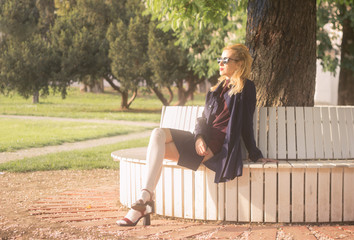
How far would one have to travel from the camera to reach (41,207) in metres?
5.84

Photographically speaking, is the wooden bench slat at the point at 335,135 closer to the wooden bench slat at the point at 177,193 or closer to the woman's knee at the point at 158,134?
the wooden bench slat at the point at 177,193

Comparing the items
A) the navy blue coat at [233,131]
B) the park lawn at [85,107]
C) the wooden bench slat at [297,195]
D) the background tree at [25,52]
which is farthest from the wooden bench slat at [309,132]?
the background tree at [25,52]

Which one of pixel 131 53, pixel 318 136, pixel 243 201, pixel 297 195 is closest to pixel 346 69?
pixel 318 136

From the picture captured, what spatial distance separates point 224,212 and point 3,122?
1665 centimetres

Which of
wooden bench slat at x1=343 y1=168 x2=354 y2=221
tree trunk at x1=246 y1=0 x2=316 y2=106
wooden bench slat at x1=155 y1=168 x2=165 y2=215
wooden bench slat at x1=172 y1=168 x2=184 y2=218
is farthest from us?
tree trunk at x1=246 y1=0 x2=316 y2=106

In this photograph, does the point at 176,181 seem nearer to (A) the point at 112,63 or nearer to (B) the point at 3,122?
(B) the point at 3,122

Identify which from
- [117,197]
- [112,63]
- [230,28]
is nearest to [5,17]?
[112,63]

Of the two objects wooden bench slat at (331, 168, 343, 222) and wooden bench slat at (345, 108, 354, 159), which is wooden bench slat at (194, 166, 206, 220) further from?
wooden bench slat at (345, 108, 354, 159)

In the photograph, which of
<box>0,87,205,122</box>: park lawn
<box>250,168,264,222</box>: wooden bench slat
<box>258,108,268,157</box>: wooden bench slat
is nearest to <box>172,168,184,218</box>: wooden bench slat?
<box>250,168,264,222</box>: wooden bench slat

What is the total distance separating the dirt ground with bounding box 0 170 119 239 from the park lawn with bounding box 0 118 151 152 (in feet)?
15.4

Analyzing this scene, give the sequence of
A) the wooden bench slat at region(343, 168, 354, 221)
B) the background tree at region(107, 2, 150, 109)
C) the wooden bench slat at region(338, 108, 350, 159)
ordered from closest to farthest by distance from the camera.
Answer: the wooden bench slat at region(343, 168, 354, 221) → the wooden bench slat at region(338, 108, 350, 159) → the background tree at region(107, 2, 150, 109)

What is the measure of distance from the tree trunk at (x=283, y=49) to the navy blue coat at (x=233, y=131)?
102cm

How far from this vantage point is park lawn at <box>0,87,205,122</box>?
963 inches

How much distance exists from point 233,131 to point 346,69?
11.2 metres
